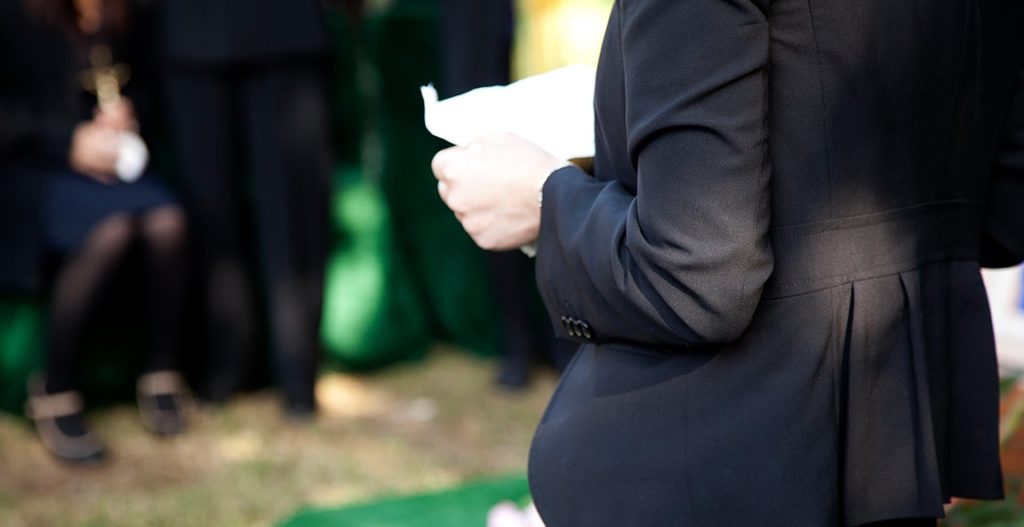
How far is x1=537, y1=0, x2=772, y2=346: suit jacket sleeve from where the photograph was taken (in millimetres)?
965

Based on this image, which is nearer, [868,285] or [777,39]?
[777,39]

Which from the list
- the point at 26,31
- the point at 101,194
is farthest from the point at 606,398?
the point at 26,31

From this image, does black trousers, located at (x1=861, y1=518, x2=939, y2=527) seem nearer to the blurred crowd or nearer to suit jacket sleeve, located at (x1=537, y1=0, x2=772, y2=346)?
suit jacket sleeve, located at (x1=537, y1=0, x2=772, y2=346)

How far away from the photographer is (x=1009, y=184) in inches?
51.3

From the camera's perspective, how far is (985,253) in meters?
1.36

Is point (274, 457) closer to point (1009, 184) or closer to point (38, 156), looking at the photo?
point (38, 156)

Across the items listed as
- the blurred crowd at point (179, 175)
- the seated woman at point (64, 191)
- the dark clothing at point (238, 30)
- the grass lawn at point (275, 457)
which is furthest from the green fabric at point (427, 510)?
Result: the dark clothing at point (238, 30)

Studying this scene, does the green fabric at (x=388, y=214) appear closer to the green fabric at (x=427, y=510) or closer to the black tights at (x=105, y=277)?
the black tights at (x=105, y=277)

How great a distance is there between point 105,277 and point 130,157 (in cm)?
41

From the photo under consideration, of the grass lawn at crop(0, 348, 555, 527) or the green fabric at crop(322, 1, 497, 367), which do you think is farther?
the green fabric at crop(322, 1, 497, 367)

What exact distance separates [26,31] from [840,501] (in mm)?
3203

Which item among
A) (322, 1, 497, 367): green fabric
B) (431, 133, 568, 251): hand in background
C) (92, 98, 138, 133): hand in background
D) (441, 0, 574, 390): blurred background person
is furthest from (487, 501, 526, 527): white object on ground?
(322, 1, 497, 367): green fabric

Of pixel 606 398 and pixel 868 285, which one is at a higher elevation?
pixel 868 285

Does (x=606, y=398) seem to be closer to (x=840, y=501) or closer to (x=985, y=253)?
(x=840, y=501)
